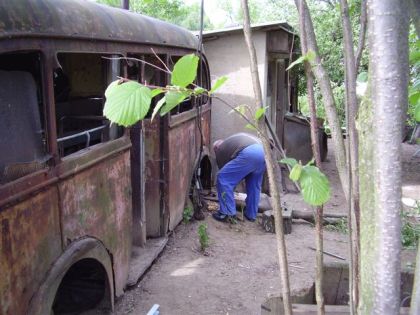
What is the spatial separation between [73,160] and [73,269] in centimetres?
105

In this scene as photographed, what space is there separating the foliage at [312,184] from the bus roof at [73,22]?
60.7 inches

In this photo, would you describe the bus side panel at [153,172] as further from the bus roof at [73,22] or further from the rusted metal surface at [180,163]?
the bus roof at [73,22]

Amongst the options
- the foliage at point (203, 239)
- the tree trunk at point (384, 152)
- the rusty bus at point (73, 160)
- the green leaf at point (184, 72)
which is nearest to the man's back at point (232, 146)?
the rusty bus at point (73, 160)

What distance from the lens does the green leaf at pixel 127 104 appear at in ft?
3.66

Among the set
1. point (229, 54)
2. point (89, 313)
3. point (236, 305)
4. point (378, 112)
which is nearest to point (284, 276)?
point (378, 112)

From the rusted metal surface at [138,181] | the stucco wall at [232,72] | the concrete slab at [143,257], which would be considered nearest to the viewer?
the concrete slab at [143,257]

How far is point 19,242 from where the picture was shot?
230cm

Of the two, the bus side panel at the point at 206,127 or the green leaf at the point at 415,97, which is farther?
the bus side panel at the point at 206,127

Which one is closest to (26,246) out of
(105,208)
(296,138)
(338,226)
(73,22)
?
(105,208)

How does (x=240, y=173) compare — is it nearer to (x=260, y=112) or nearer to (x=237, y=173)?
(x=237, y=173)

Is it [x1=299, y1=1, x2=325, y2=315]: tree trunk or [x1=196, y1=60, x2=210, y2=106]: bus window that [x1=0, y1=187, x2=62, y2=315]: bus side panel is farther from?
[x1=196, y1=60, x2=210, y2=106]: bus window

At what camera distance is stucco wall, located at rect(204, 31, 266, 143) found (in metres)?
8.47

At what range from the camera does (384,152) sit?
93cm

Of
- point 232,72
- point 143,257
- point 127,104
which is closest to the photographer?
point 127,104
